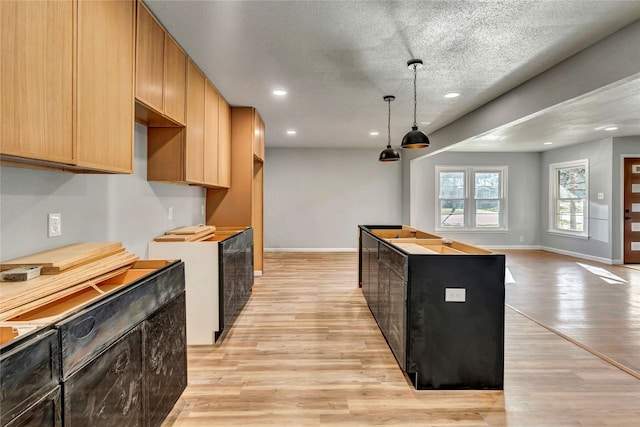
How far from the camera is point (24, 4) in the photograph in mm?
1247

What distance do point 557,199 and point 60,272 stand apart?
9906 millimetres

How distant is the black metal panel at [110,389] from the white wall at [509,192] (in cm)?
790

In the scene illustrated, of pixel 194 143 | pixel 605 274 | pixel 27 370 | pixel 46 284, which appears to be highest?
pixel 194 143

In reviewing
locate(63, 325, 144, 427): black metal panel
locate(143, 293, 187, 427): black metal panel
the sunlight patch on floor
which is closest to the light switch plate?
locate(143, 293, 187, 427): black metal panel

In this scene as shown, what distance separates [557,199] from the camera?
26.9 ft

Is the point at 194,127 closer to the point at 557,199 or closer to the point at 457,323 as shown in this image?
the point at 457,323

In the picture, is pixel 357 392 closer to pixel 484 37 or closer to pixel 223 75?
pixel 484 37

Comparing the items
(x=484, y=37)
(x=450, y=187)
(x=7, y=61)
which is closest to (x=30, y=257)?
(x=7, y=61)

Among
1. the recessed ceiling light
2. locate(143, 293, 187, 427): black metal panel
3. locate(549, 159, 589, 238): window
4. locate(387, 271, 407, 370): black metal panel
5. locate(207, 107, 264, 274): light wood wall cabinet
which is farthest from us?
locate(549, 159, 589, 238): window

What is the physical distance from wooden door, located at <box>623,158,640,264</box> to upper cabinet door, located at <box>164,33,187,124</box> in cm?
848

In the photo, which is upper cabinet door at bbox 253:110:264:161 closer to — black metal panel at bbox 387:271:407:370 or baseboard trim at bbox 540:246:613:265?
black metal panel at bbox 387:271:407:370

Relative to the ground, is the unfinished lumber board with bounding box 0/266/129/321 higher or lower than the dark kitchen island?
higher

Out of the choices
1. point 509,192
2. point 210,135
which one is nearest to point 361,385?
point 210,135

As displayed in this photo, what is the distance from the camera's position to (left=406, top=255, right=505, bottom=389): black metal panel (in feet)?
7.45
